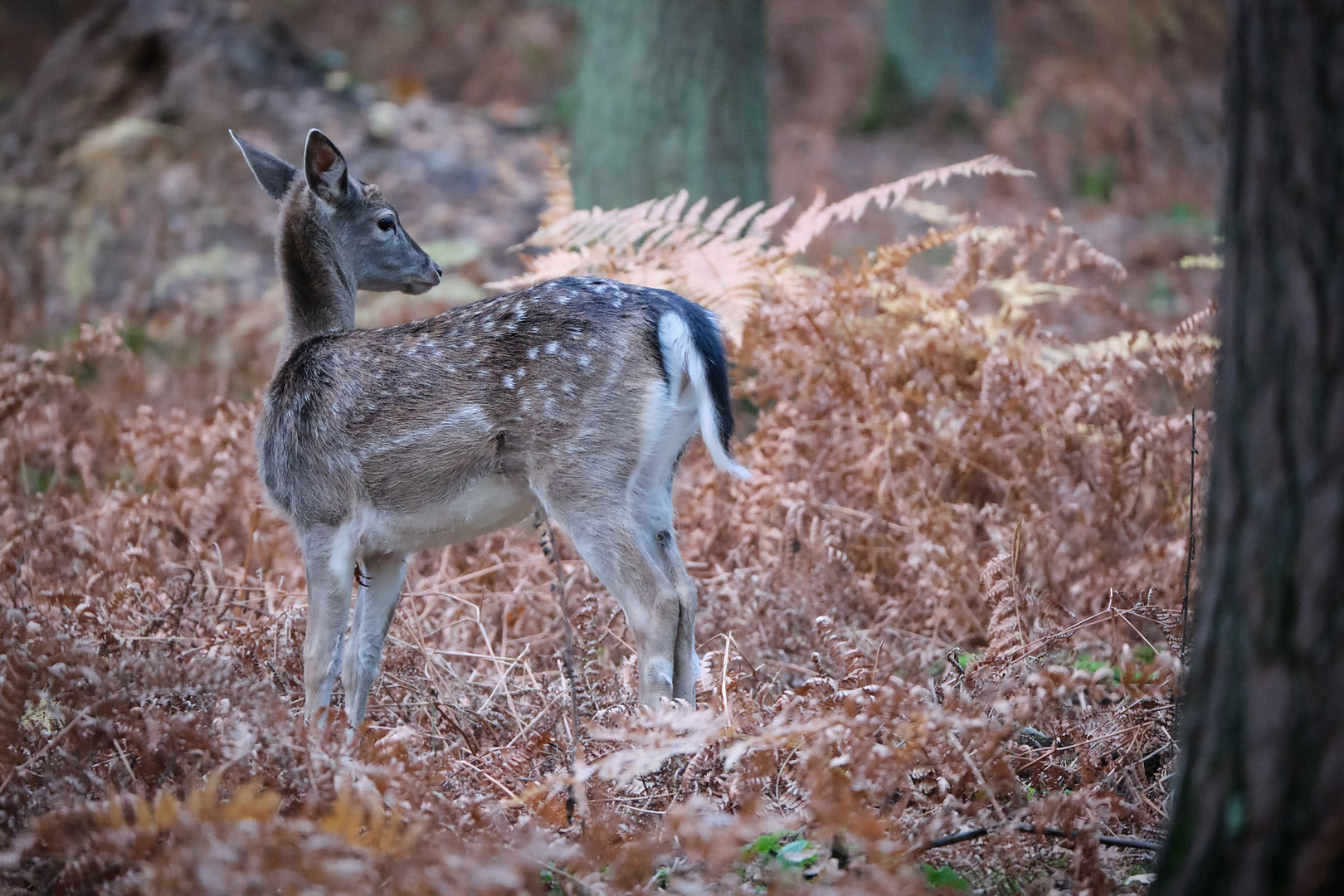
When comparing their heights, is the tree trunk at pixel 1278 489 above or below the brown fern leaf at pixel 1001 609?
above

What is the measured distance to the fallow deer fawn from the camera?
12.6 feet

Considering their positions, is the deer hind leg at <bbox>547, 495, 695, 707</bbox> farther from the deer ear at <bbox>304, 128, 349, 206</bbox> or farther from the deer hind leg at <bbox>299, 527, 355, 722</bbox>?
the deer ear at <bbox>304, 128, 349, 206</bbox>

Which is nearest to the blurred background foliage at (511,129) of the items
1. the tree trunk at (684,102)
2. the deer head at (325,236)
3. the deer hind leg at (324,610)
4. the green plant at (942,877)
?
the tree trunk at (684,102)

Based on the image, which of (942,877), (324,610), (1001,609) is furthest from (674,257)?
(942,877)

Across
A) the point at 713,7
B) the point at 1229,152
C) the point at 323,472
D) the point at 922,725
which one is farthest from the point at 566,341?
the point at 713,7

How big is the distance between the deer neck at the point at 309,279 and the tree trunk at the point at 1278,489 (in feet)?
10.9

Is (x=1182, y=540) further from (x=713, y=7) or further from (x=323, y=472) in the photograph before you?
(x=713, y=7)

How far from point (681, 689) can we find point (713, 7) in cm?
438

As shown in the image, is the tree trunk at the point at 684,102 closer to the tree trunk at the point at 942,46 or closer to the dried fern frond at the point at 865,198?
the dried fern frond at the point at 865,198

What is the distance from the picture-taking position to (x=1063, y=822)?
2902mm

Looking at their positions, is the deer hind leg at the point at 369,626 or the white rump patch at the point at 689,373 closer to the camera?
the white rump patch at the point at 689,373

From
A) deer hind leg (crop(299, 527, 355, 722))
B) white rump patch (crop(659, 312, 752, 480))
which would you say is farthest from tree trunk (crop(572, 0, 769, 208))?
deer hind leg (crop(299, 527, 355, 722))

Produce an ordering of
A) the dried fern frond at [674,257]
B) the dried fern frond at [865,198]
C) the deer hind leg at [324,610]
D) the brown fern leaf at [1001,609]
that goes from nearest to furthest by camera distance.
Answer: the brown fern leaf at [1001,609], the deer hind leg at [324,610], the dried fern frond at [674,257], the dried fern frond at [865,198]

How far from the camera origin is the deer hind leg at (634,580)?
3824 mm
